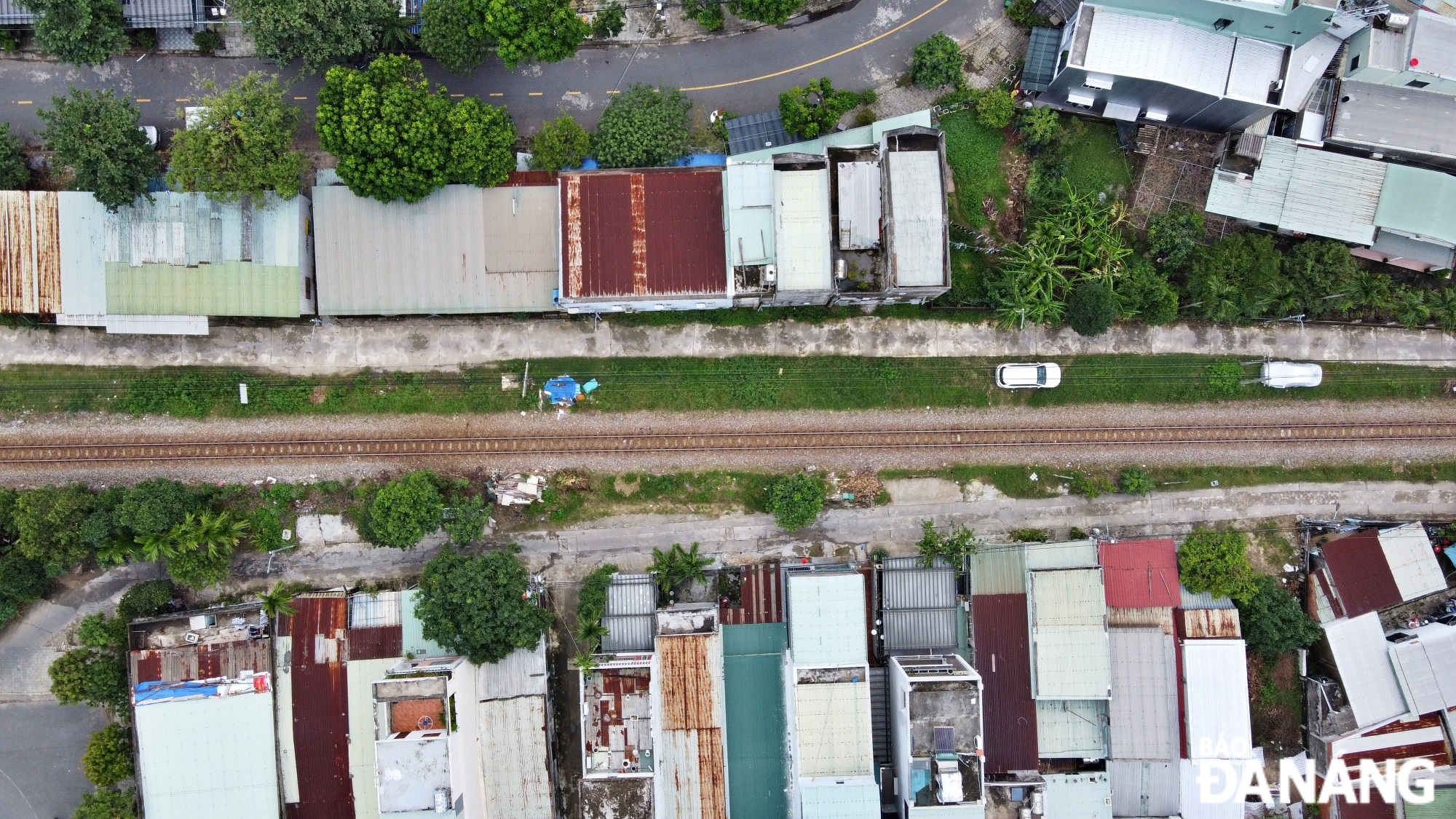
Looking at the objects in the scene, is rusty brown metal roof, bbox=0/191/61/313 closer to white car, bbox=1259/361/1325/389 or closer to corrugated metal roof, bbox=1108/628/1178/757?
corrugated metal roof, bbox=1108/628/1178/757

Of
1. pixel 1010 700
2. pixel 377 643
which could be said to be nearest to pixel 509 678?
pixel 377 643

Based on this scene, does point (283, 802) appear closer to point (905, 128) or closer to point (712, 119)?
point (712, 119)

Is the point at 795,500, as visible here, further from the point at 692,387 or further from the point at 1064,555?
the point at 1064,555

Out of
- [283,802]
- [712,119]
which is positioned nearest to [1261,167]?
[712,119]

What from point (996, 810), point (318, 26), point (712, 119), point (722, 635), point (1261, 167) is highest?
point (318, 26)

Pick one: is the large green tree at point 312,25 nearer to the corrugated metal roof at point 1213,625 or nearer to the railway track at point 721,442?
the railway track at point 721,442

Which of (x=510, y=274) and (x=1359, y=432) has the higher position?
(x=510, y=274)
